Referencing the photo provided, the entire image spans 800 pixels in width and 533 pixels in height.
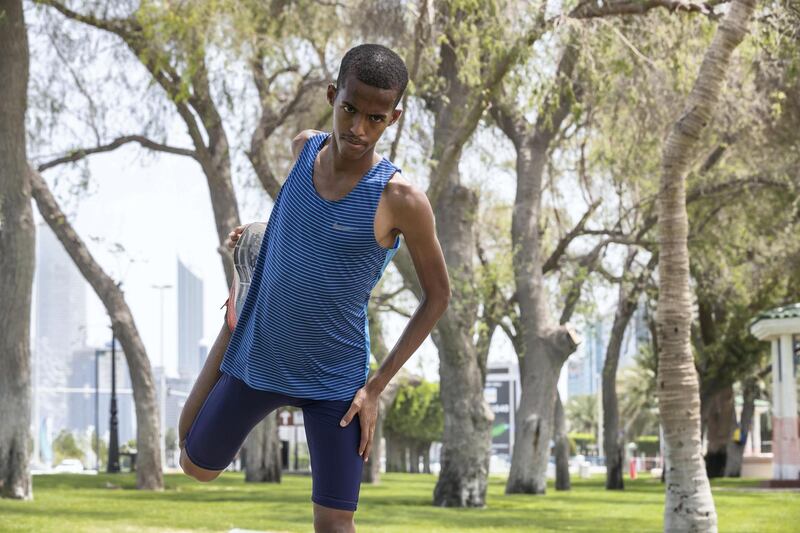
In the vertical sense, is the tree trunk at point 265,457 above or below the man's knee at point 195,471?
below

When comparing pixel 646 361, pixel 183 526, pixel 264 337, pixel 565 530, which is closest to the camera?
pixel 264 337

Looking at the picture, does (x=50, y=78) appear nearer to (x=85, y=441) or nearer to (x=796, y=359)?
(x=796, y=359)

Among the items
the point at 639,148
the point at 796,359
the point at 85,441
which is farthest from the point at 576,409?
the point at 639,148

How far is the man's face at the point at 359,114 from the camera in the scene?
438 centimetres

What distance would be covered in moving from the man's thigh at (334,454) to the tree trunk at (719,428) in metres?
33.1

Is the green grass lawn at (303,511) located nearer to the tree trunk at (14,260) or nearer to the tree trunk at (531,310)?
the tree trunk at (14,260)

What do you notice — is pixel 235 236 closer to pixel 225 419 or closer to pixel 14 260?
pixel 225 419

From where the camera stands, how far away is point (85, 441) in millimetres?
122250

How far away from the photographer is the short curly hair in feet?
14.4

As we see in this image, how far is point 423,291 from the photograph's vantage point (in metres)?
4.78

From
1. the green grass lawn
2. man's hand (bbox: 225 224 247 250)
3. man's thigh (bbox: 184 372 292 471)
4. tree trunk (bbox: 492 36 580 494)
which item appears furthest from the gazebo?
man's thigh (bbox: 184 372 292 471)

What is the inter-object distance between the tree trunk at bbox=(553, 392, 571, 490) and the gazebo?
477cm

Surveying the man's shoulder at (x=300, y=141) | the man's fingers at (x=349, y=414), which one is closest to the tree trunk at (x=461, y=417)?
the man's shoulder at (x=300, y=141)

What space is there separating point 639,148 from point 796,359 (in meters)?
11.1
